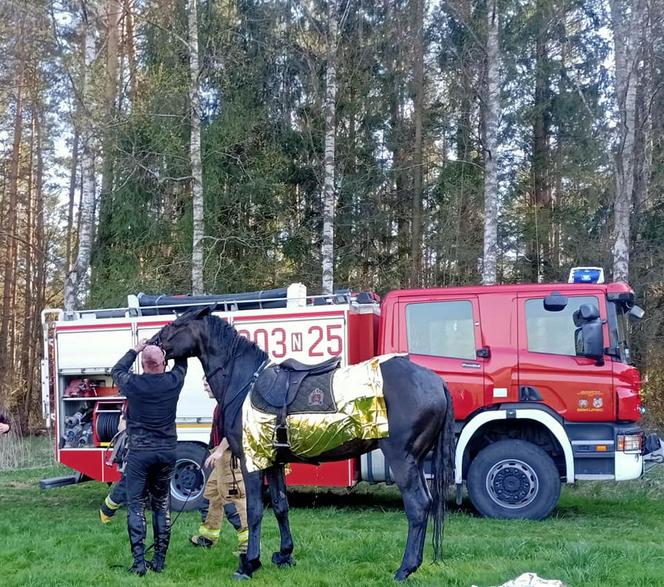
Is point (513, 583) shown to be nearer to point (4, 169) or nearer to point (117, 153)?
point (117, 153)

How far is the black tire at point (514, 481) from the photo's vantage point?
8078mm

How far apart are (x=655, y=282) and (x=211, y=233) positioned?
34.5 ft

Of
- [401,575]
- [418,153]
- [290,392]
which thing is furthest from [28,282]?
[401,575]

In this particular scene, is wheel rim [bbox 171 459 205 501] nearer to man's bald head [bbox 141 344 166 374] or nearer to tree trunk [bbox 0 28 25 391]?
man's bald head [bbox 141 344 166 374]

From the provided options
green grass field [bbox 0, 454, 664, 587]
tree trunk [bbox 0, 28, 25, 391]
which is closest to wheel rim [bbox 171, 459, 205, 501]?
green grass field [bbox 0, 454, 664, 587]

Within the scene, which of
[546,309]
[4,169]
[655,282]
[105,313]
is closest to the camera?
[546,309]

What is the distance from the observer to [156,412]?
594 centimetres

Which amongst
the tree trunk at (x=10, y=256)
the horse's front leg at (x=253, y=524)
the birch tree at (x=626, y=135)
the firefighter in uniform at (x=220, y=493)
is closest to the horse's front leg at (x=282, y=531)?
the horse's front leg at (x=253, y=524)

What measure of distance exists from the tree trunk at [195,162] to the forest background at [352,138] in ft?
0.15

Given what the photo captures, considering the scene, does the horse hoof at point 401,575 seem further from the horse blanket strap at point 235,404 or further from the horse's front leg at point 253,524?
the horse blanket strap at point 235,404

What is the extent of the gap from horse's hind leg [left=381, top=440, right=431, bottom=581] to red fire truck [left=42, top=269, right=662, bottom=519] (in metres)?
2.70

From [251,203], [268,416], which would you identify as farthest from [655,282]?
[268,416]

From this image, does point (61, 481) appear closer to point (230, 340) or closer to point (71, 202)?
point (230, 340)

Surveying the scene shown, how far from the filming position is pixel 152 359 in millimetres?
5930
